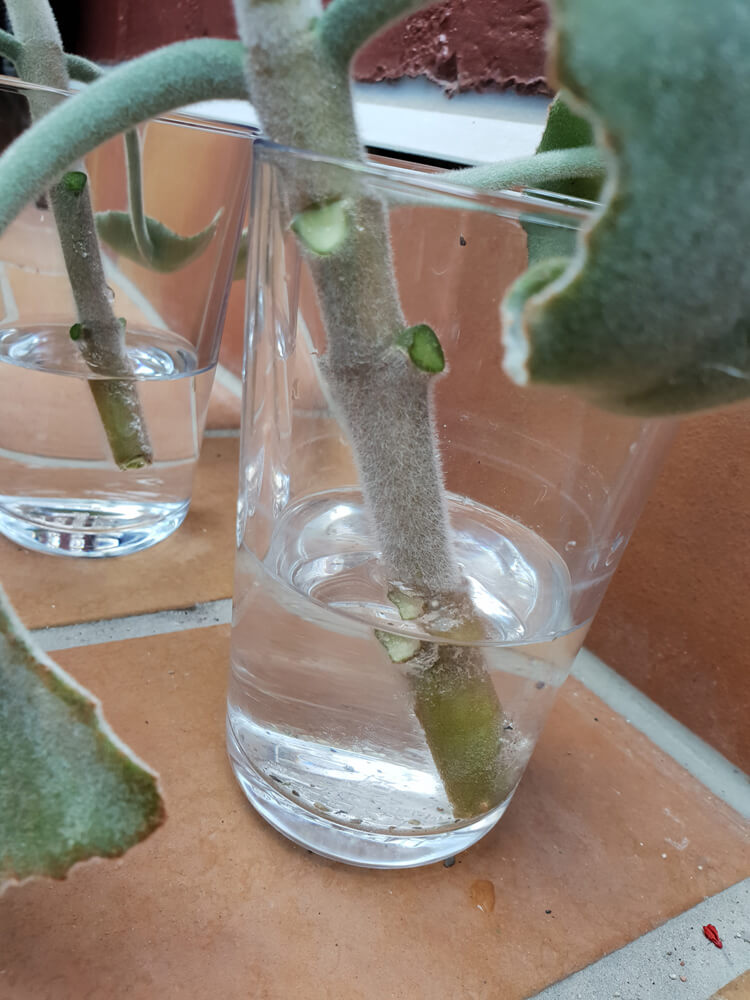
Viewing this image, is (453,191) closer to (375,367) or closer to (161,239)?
(375,367)

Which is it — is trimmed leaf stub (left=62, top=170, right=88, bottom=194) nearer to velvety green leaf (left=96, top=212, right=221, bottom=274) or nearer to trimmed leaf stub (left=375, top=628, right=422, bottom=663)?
velvety green leaf (left=96, top=212, right=221, bottom=274)

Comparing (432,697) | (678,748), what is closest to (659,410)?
(432,697)

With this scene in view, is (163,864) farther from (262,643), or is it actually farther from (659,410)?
(659,410)

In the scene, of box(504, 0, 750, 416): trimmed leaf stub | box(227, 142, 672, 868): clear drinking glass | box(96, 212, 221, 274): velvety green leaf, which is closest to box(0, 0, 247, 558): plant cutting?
box(96, 212, 221, 274): velvety green leaf

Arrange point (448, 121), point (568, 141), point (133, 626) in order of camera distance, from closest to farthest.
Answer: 1. point (568, 141)
2. point (133, 626)
3. point (448, 121)

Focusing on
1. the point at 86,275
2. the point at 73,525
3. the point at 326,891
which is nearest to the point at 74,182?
the point at 86,275

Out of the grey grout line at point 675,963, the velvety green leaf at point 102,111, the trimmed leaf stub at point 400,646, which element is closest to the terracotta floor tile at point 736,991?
the grey grout line at point 675,963
